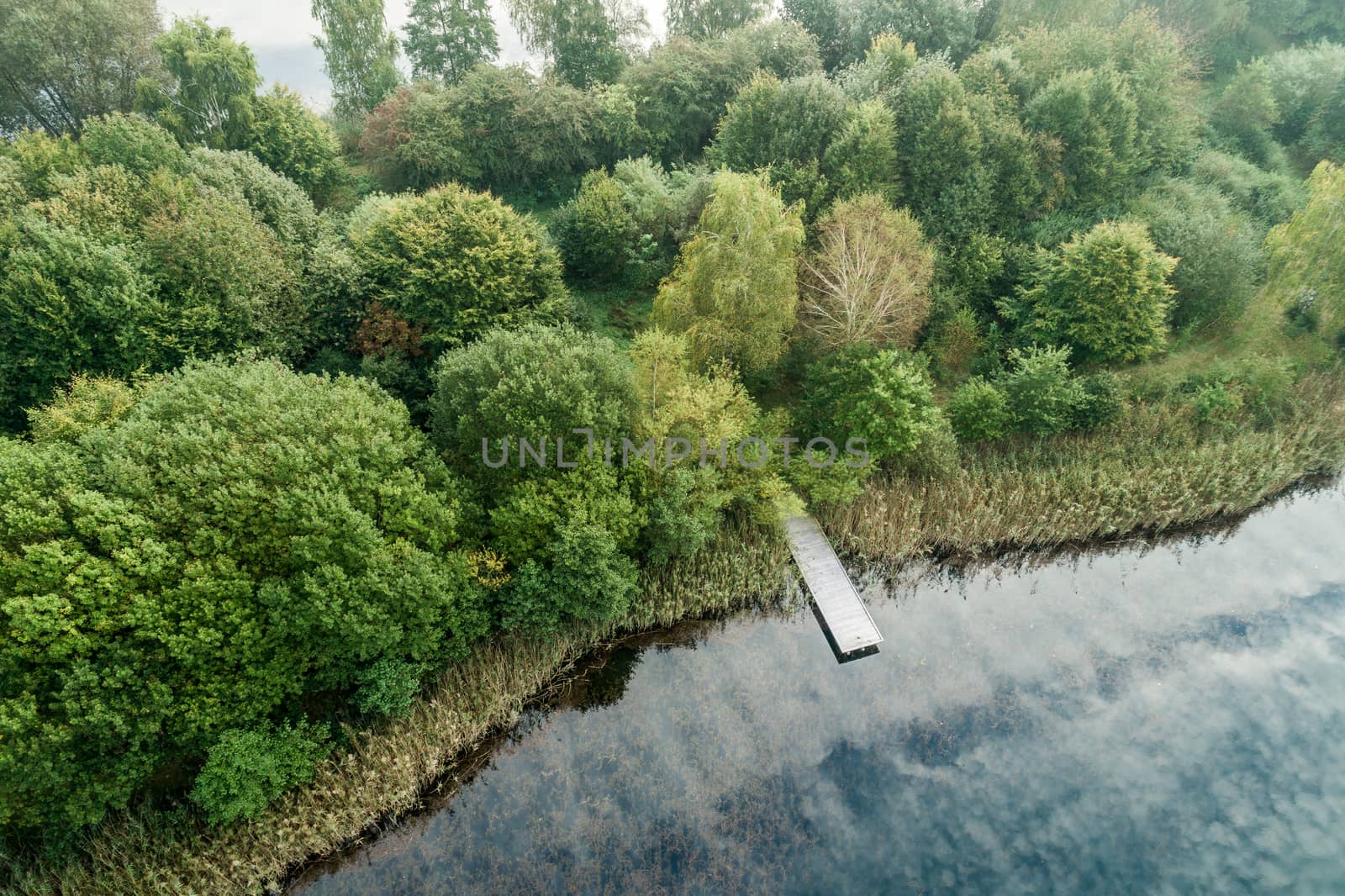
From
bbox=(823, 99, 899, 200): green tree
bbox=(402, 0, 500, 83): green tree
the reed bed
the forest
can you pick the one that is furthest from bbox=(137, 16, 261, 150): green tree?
the reed bed

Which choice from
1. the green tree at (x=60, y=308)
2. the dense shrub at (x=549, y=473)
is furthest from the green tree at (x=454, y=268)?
the green tree at (x=60, y=308)

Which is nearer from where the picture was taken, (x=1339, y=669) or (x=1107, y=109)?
(x=1339, y=669)

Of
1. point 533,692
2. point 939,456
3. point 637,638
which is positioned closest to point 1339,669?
point 939,456

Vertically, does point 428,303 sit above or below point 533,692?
above

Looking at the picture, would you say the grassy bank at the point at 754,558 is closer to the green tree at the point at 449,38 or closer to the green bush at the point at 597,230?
the green bush at the point at 597,230

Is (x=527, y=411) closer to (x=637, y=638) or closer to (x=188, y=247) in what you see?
(x=637, y=638)

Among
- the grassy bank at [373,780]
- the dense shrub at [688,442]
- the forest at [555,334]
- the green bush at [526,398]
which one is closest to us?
the grassy bank at [373,780]

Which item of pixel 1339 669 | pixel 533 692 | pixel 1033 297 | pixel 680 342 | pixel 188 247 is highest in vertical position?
pixel 188 247
